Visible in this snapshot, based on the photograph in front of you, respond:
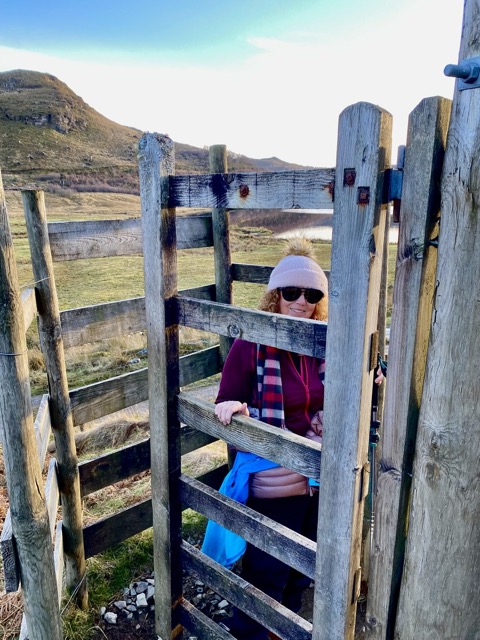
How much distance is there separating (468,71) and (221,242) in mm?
2810

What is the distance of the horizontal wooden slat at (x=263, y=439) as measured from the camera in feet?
7.21

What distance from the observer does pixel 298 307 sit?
2789 millimetres

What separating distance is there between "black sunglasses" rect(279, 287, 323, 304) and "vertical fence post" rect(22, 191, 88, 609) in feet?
4.89

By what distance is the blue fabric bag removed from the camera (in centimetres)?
280

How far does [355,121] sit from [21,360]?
1847 mm

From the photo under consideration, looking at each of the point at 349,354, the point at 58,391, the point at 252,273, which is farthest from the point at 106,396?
the point at 349,354

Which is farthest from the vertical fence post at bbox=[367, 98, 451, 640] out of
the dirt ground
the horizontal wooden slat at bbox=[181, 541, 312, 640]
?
the dirt ground

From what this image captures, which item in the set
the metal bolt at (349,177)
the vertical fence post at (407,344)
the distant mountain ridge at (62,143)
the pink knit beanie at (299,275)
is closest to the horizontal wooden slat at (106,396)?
the pink knit beanie at (299,275)

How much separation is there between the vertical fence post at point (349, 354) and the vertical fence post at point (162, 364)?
1082 mm

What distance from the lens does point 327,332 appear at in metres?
1.98

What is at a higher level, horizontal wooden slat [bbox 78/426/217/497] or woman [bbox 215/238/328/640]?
woman [bbox 215/238/328/640]

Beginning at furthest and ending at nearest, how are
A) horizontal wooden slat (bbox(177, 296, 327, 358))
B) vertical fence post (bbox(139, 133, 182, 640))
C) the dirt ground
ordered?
the dirt ground, vertical fence post (bbox(139, 133, 182, 640)), horizontal wooden slat (bbox(177, 296, 327, 358))

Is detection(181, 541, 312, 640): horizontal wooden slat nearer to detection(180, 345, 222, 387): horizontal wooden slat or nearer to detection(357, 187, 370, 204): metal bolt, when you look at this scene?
detection(180, 345, 222, 387): horizontal wooden slat

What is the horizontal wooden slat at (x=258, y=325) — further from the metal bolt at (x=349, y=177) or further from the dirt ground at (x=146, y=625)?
the dirt ground at (x=146, y=625)
